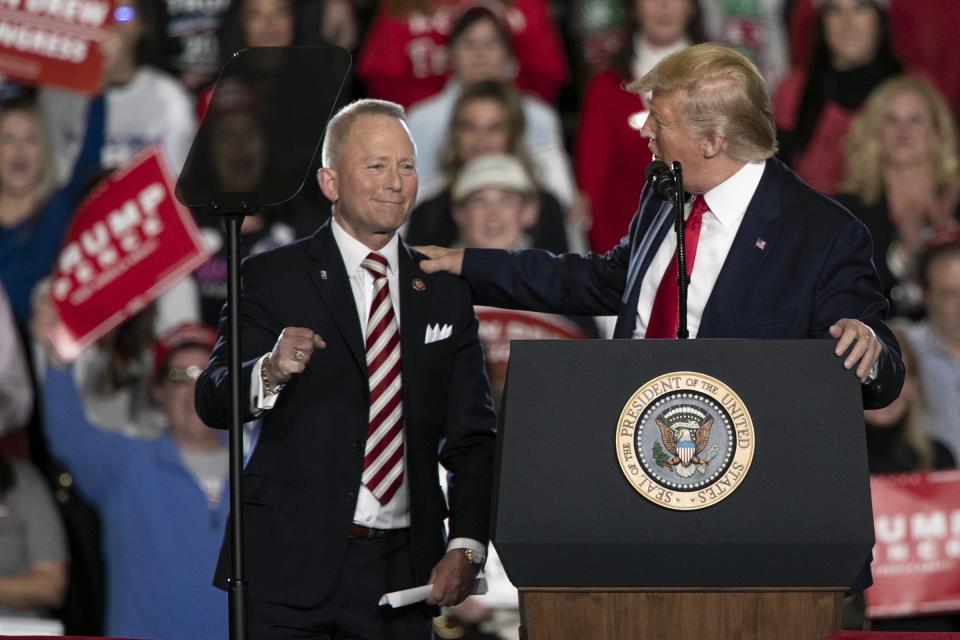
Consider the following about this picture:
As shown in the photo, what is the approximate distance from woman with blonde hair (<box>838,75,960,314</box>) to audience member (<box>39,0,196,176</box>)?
2330mm

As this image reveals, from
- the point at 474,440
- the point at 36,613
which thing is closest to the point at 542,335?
the point at 36,613

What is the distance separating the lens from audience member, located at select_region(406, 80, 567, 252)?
5.55 m

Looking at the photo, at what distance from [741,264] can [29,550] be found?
9.58 feet

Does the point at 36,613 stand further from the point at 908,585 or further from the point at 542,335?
the point at 908,585

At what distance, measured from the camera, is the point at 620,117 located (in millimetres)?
5695

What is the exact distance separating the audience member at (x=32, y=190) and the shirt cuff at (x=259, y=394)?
3.14m

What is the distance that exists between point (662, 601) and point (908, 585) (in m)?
3.06

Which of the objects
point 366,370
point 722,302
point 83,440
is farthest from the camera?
point 83,440

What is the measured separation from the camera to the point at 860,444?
2418mm

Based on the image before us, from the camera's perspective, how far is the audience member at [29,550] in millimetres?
4910

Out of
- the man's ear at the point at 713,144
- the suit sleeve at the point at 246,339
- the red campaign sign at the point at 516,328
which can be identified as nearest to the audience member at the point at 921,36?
the red campaign sign at the point at 516,328

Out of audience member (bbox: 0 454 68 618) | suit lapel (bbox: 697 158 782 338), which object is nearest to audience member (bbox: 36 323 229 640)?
audience member (bbox: 0 454 68 618)

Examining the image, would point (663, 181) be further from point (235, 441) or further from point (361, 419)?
point (235, 441)

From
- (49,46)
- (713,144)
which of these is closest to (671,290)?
(713,144)
